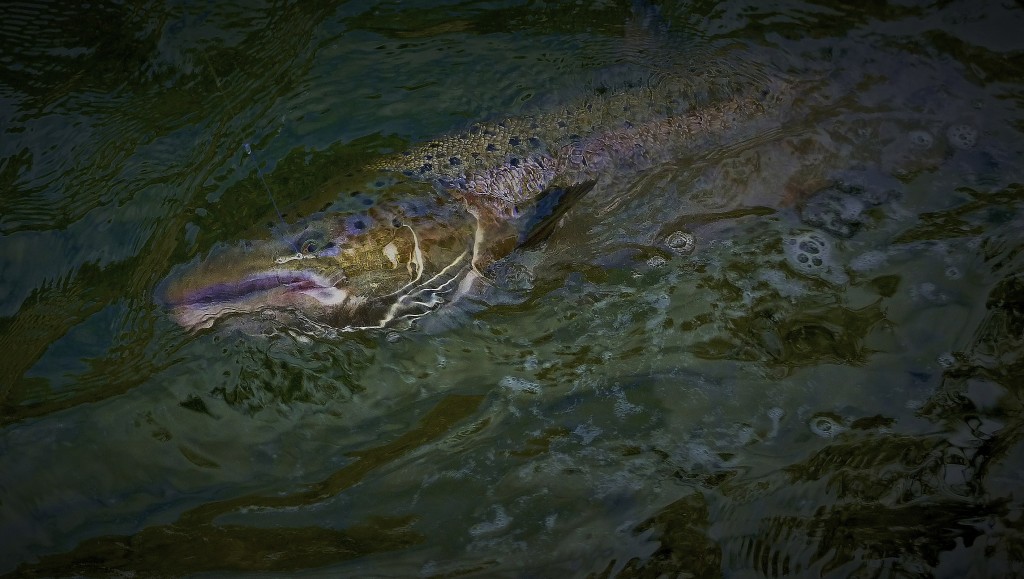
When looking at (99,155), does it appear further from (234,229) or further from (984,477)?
(984,477)

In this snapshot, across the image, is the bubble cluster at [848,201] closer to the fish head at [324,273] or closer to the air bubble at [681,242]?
the air bubble at [681,242]

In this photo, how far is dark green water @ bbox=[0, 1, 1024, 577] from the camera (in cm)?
282

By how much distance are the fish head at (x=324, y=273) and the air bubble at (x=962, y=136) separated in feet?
9.38

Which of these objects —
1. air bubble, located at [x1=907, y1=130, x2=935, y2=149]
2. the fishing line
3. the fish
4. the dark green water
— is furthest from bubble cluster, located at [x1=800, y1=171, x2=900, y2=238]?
the fishing line

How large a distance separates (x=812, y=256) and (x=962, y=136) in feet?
4.19

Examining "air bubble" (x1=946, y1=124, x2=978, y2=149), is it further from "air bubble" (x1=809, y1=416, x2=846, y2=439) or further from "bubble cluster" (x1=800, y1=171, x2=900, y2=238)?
"air bubble" (x1=809, y1=416, x2=846, y2=439)

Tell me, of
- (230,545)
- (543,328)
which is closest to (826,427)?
(543,328)

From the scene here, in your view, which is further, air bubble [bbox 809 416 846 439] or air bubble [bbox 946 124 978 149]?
air bubble [bbox 946 124 978 149]

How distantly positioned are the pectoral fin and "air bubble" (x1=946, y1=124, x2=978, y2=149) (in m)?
2.07

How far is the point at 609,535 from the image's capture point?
109 inches

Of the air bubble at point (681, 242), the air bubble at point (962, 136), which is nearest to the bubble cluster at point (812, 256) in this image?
the air bubble at point (681, 242)

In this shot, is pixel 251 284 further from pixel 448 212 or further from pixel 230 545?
pixel 230 545

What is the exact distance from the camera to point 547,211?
3688mm

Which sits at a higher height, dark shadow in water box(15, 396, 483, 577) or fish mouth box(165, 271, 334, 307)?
fish mouth box(165, 271, 334, 307)
